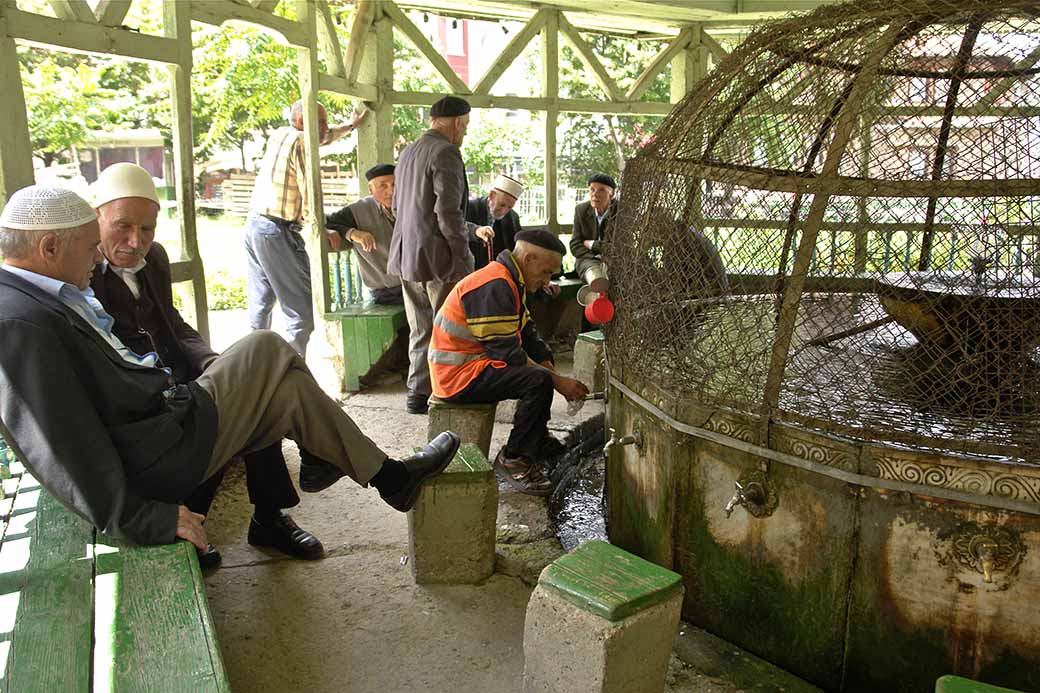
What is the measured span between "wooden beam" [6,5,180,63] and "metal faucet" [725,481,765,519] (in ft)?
12.3

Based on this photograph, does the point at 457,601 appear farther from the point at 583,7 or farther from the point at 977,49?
the point at 583,7

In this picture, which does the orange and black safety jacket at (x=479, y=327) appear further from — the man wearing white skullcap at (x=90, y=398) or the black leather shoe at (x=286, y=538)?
the man wearing white skullcap at (x=90, y=398)

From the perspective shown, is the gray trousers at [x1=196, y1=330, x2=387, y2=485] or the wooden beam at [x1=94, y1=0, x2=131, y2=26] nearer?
the gray trousers at [x1=196, y1=330, x2=387, y2=485]

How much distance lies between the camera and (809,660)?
3184 millimetres

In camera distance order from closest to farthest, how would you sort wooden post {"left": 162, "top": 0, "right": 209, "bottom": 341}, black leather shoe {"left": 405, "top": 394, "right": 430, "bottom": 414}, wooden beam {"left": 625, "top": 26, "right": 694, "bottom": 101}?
wooden post {"left": 162, "top": 0, "right": 209, "bottom": 341} < black leather shoe {"left": 405, "top": 394, "right": 430, "bottom": 414} < wooden beam {"left": 625, "top": 26, "right": 694, "bottom": 101}

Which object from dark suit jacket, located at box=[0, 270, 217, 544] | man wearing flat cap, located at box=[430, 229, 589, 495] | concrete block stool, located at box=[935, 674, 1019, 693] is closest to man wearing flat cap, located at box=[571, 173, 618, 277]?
man wearing flat cap, located at box=[430, 229, 589, 495]

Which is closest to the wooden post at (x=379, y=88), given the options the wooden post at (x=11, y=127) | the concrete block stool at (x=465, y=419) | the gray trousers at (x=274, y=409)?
the concrete block stool at (x=465, y=419)

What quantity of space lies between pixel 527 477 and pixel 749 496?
Answer: 1725mm

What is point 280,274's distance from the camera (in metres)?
5.98

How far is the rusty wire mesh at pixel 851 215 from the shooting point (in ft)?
9.70

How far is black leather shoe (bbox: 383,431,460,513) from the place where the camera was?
3406mm

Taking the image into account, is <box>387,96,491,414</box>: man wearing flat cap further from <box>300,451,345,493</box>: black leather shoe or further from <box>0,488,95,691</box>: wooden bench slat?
<box>0,488,95,691</box>: wooden bench slat

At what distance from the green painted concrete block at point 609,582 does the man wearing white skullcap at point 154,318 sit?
126 centimetres

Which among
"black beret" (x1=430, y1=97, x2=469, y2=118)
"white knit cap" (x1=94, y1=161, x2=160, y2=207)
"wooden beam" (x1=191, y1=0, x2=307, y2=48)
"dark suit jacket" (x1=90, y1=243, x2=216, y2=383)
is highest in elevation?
"wooden beam" (x1=191, y1=0, x2=307, y2=48)
